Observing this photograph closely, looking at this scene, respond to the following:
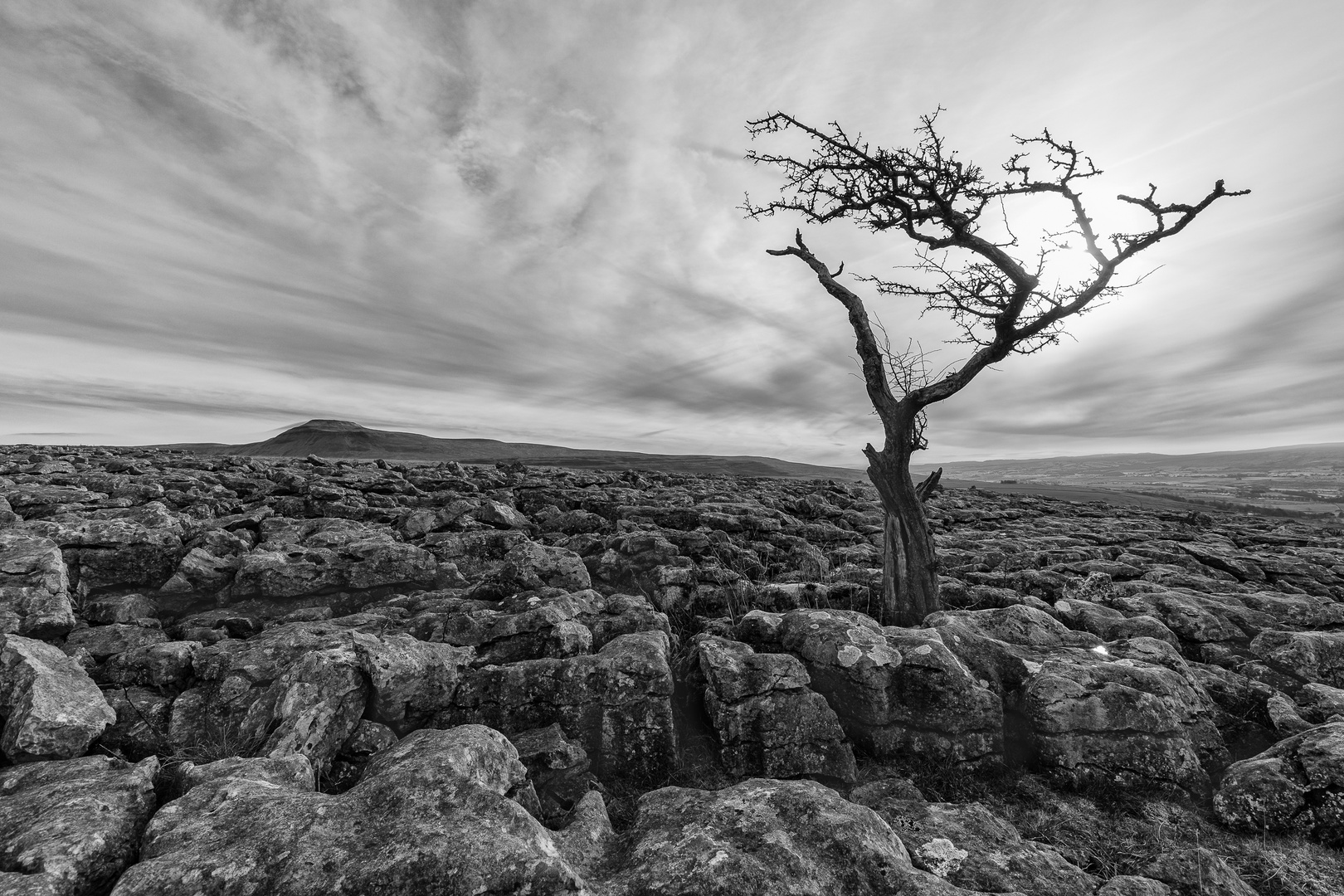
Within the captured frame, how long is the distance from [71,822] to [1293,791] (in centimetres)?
1266

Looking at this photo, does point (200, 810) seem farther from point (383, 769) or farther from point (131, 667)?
point (131, 667)

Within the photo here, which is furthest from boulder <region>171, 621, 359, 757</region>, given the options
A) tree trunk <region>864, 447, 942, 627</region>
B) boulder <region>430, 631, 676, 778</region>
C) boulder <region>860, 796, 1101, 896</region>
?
tree trunk <region>864, 447, 942, 627</region>

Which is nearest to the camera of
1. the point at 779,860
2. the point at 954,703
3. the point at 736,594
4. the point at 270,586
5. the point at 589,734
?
the point at 779,860

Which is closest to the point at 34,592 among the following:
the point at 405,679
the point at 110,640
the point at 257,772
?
the point at 110,640

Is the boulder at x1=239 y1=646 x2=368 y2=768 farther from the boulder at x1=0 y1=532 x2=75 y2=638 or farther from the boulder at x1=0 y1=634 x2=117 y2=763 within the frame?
the boulder at x1=0 y1=532 x2=75 y2=638

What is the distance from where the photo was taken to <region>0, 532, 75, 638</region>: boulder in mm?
8727

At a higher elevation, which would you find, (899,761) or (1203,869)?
(1203,869)

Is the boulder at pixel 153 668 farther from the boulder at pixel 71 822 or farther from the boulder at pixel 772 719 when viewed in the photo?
the boulder at pixel 772 719

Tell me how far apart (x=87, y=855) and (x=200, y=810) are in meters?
0.68

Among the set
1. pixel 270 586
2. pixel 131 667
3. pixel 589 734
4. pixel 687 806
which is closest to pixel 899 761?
pixel 687 806

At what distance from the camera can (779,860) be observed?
4.68 metres

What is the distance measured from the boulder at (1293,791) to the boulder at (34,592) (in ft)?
57.3

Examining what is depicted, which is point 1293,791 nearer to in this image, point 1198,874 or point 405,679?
point 1198,874

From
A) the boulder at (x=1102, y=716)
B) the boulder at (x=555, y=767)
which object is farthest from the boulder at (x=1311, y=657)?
the boulder at (x=555, y=767)
